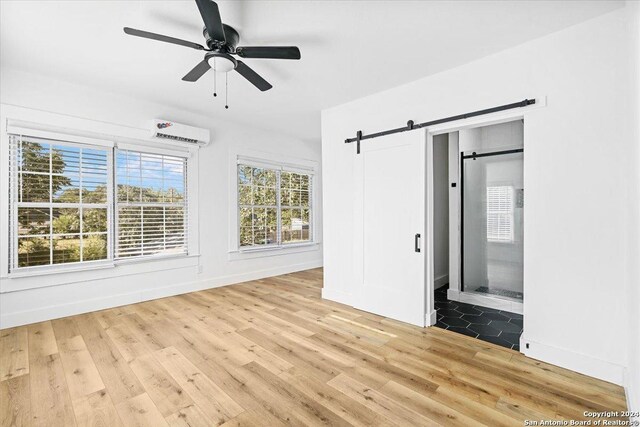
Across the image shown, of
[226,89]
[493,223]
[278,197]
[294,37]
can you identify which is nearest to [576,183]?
[493,223]

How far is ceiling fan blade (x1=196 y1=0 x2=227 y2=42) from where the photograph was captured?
6.20 ft

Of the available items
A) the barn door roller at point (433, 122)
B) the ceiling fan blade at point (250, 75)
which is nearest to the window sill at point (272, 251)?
the barn door roller at point (433, 122)

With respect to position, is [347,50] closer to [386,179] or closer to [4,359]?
[386,179]

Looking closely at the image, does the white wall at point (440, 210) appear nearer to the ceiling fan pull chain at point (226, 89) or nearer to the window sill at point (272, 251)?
the window sill at point (272, 251)

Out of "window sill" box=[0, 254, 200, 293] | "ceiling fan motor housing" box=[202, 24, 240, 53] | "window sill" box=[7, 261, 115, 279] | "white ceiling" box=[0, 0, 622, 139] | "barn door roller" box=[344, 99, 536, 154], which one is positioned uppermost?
"white ceiling" box=[0, 0, 622, 139]

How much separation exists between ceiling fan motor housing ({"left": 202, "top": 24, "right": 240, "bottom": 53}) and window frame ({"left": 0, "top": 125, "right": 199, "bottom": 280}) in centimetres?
250

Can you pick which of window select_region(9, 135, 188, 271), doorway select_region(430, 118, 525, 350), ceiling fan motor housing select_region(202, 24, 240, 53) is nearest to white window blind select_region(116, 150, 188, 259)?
window select_region(9, 135, 188, 271)

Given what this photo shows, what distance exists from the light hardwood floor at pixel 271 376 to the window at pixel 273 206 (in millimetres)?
2350

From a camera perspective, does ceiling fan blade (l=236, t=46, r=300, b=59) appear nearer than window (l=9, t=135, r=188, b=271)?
Yes

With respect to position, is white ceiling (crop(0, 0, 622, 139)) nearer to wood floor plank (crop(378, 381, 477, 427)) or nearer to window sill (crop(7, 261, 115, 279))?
window sill (crop(7, 261, 115, 279))

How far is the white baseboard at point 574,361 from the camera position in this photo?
2248 mm

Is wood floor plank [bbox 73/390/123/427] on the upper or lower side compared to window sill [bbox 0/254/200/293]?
lower

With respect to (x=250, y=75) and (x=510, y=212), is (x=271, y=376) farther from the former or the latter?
(x=510, y=212)

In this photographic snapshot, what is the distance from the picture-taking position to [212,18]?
2.03 metres
